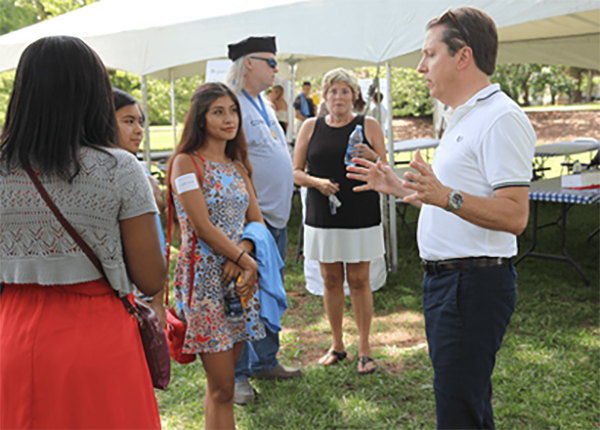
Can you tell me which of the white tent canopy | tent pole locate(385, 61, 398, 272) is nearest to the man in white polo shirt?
the white tent canopy

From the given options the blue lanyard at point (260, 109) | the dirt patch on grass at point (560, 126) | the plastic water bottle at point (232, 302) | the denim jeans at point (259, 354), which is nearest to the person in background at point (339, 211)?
the denim jeans at point (259, 354)

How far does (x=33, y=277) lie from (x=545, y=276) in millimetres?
5419

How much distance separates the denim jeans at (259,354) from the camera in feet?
11.2

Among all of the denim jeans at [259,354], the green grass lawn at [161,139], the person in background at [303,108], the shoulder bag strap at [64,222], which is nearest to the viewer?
the shoulder bag strap at [64,222]

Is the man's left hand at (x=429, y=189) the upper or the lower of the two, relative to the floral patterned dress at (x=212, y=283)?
upper

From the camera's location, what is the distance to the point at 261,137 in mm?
3174

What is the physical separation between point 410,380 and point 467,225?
2043 millimetres

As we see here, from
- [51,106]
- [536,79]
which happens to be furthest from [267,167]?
[536,79]

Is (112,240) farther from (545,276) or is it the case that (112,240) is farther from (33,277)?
(545,276)

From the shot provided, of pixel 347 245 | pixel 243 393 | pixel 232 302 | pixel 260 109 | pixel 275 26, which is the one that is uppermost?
pixel 275 26

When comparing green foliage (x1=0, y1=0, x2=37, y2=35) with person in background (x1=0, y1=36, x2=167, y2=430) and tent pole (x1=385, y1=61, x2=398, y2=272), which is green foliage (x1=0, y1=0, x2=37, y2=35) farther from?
person in background (x1=0, y1=36, x2=167, y2=430)

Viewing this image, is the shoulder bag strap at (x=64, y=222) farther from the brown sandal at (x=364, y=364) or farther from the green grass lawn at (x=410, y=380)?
the brown sandal at (x=364, y=364)

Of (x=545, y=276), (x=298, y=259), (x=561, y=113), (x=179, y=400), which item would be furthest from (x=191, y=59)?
(x=561, y=113)

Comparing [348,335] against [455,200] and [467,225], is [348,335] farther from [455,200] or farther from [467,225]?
[455,200]
